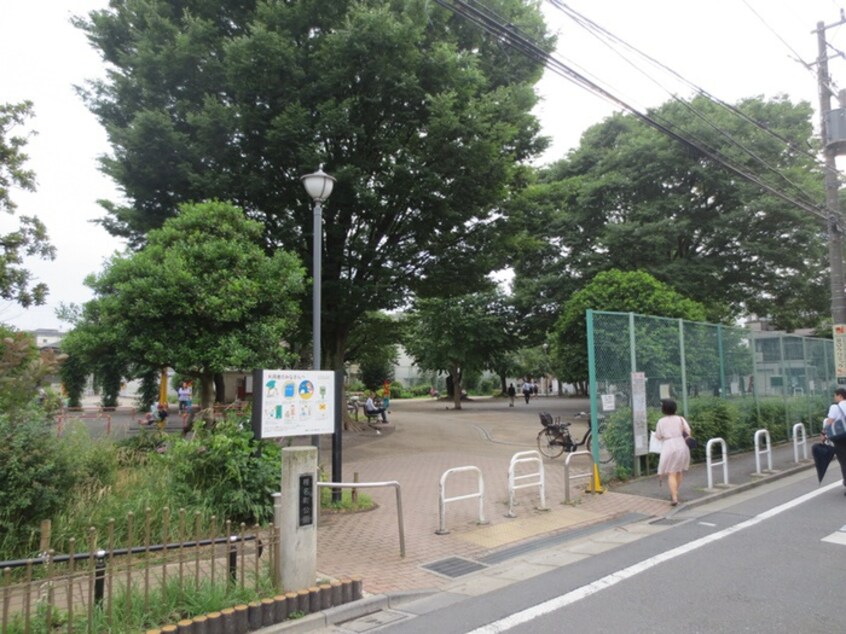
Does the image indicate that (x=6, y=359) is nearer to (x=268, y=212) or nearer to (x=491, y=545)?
(x=491, y=545)

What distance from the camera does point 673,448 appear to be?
8844mm

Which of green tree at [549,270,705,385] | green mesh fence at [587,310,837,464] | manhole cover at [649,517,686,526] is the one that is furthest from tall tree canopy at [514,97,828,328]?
manhole cover at [649,517,686,526]

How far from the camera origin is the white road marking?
4.61 metres

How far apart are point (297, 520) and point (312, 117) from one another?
10416 millimetres

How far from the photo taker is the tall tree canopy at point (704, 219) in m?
23.7

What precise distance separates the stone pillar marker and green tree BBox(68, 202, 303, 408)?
539 cm

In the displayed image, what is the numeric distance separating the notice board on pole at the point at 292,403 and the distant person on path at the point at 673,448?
5.31 meters

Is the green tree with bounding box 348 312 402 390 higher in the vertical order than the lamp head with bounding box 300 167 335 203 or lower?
lower

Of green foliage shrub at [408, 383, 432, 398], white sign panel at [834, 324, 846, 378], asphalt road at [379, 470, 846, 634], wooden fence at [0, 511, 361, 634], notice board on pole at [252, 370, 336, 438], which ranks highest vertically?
white sign panel at [834, 324, 846, 378]

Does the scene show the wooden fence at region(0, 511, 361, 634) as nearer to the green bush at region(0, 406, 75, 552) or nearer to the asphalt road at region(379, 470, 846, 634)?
the green bush at region(0, 406, 75, 552)

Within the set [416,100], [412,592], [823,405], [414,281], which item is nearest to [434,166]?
[416,100]

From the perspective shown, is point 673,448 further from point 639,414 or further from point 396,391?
point 396,391

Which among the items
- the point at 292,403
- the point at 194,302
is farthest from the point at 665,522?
the point at 194,302

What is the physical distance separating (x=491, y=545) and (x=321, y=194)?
5530 millimetres
